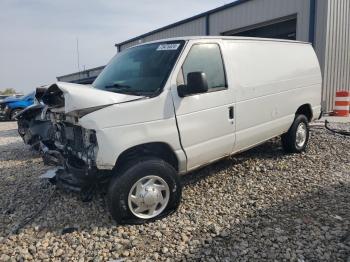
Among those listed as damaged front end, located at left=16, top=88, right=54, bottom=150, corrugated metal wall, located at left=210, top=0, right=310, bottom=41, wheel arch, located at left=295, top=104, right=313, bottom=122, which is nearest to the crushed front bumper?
damaged front end, located at left=16, top=88, right=54, bottom=150

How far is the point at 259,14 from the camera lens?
541 inches

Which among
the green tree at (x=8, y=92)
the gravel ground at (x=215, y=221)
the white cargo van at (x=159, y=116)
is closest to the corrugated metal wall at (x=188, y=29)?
the white cargo van at (x=159, y=116)

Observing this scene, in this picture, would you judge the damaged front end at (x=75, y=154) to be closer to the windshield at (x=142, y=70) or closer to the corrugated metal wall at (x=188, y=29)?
the windshield at (x=142, y=70)

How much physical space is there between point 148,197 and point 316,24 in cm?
1047

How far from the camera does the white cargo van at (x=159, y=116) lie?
373 cm

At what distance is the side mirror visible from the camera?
13.1 feet

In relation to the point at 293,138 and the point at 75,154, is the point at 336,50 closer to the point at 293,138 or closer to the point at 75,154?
the point at 293,138

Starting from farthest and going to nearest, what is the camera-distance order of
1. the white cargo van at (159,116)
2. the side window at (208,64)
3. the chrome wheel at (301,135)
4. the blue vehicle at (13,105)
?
the blue vehicle at (13,105), the chrome wheel at (301,135), the side window at (208,64), the white cargo van at (159,116)

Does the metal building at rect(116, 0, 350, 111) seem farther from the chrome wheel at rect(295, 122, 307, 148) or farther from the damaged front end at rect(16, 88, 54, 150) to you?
the damaged front end at rect(16, 88, 54, 150)

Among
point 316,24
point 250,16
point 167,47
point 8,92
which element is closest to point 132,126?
point 167,47

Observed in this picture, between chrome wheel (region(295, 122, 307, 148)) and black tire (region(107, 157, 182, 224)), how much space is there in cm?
330

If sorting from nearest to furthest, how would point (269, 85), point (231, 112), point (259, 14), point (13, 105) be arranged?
point (231, 112) < point (269, 85) < point (259, 14) < point (13, 105)

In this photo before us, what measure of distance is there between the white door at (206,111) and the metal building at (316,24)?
8621 millimetres

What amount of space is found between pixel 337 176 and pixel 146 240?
129 inches
